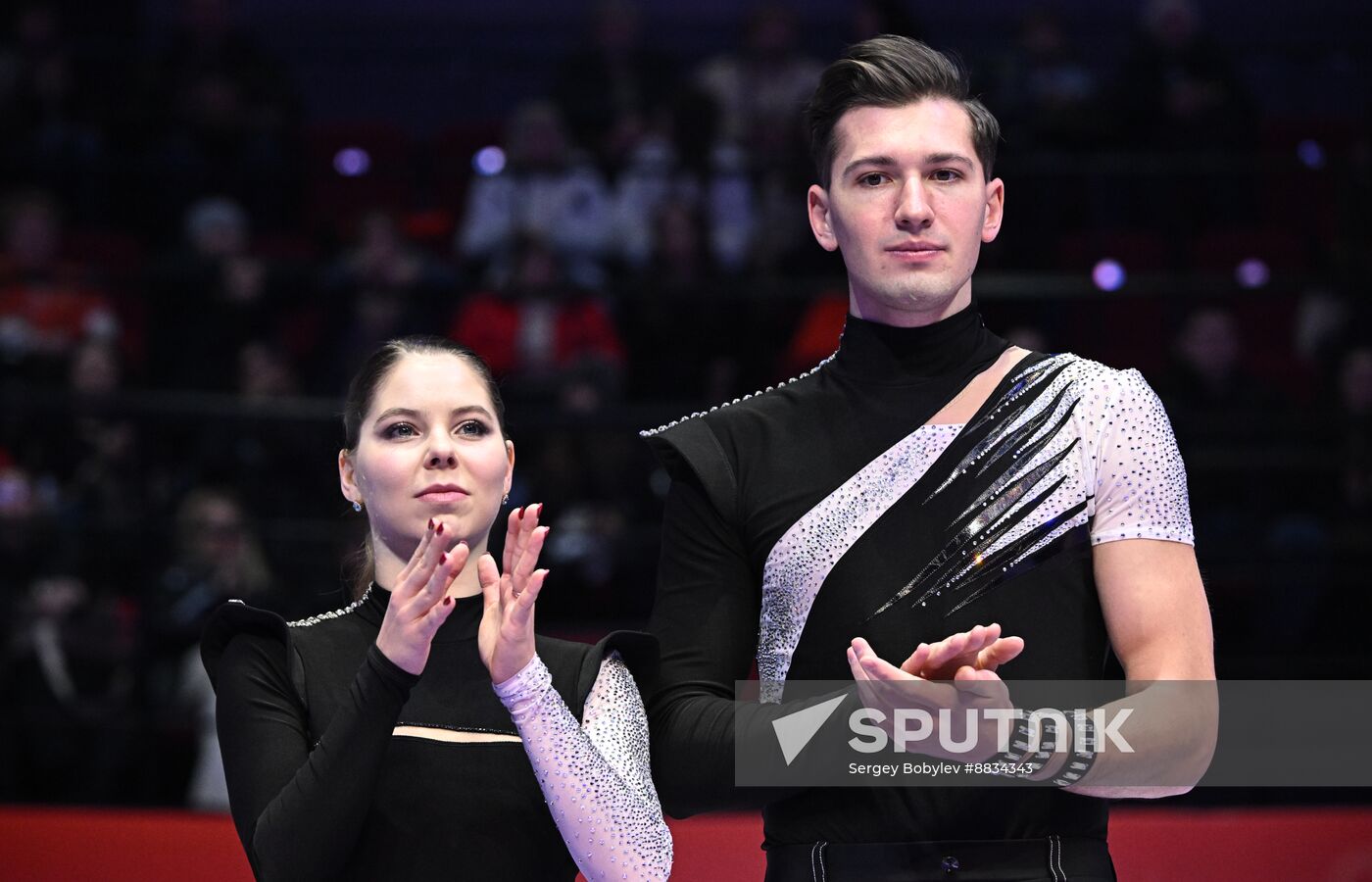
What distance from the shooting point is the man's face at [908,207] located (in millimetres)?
2242

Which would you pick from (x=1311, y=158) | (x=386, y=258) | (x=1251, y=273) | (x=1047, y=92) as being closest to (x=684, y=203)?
(x=386, y=258)

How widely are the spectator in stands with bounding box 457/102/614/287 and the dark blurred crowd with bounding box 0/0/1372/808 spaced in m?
0.01

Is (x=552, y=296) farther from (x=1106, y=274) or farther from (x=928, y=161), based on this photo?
(x=928, y=161)

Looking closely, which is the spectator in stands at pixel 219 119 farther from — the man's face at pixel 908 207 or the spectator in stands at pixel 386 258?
the man's face at pixel 908 207

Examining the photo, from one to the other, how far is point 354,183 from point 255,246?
84 cm

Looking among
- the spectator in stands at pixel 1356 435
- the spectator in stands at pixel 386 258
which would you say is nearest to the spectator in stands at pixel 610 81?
the spectator in stands at pixel 386 258

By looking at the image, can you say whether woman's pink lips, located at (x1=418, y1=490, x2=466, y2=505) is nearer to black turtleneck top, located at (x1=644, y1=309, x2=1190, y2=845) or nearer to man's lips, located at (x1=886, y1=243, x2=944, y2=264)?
black turtleneck top, located at (x1=644, y1=309, x2=1190, y2=845)

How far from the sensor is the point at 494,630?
221cm

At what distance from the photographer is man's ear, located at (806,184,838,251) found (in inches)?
93.5

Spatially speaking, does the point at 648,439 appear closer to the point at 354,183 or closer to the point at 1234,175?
the point at 1234,175

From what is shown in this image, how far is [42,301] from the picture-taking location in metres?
6.27

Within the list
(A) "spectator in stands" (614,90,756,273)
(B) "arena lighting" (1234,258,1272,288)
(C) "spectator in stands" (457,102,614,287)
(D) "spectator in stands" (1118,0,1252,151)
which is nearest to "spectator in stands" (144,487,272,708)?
(C) "spectator in stands" (457,102,614,287)

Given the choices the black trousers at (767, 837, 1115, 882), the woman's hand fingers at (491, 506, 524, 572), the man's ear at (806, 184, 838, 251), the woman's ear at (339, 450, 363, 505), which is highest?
the man's ear at (806, 184, 838, 251)

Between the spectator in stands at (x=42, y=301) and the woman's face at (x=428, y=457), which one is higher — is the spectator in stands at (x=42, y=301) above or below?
above
